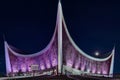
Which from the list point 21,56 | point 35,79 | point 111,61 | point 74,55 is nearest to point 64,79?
point 35,79

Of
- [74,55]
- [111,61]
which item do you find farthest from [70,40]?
[111,61]

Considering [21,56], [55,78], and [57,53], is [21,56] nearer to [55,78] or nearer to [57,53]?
[57,53]

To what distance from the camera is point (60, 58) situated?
58.5 metres

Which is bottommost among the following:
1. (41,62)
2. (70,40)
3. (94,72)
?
(94,72)

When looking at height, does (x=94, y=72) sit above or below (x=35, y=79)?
below

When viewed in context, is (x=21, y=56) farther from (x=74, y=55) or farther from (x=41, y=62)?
(x=74, y=55)

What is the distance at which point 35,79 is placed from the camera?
44812mm

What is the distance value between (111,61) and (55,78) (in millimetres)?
50153

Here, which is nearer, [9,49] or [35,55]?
[35,55]

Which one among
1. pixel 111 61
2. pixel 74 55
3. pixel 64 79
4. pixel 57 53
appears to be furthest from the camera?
pixel 111 61

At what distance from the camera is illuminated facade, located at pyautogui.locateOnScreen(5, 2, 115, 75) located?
2343 inches

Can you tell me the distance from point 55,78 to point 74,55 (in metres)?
22.1

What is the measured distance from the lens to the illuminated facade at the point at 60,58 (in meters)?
59.5

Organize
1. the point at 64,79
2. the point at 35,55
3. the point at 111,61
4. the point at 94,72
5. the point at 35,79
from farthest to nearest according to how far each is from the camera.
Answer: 1. the point at 111,61
2. the point at 94,72
3. the point at 35,55
4. the point at 35,79
5. the point at 64,79
